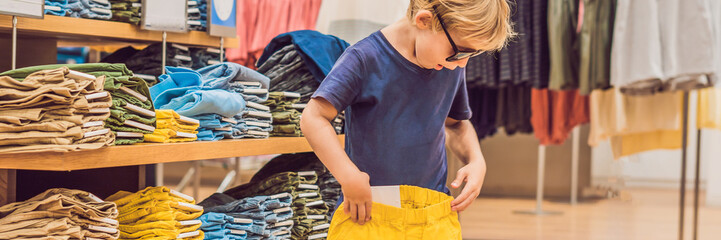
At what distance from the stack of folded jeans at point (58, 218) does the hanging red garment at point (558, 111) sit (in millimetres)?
3646

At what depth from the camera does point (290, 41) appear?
2.60m

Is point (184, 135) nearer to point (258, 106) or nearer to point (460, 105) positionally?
point (258, 106)

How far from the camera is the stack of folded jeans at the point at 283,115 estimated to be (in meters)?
2.41

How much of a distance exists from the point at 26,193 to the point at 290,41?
103cm

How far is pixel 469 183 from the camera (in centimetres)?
155

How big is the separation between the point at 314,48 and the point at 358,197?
123 centimetres

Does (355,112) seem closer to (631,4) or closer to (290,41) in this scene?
(290,41)

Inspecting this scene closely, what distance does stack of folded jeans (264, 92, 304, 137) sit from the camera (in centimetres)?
241

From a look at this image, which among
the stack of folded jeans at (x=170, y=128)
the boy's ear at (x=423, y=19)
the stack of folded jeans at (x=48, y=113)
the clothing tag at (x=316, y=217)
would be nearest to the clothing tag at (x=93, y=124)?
the stack of folded jeans at (x=48, y=113)

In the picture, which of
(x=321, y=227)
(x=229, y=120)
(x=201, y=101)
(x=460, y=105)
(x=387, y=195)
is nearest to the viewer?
(x=387, y=195)

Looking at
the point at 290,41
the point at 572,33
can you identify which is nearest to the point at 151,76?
the point at 290,41

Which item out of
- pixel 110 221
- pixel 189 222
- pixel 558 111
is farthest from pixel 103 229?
pixel 558 111

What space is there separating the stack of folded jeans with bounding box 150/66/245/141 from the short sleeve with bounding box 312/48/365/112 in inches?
26.0

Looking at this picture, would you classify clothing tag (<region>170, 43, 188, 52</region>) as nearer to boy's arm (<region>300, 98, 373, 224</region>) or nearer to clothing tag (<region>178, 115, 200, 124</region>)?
clothing tag (<region>178, 115, 200, 124</region>)
